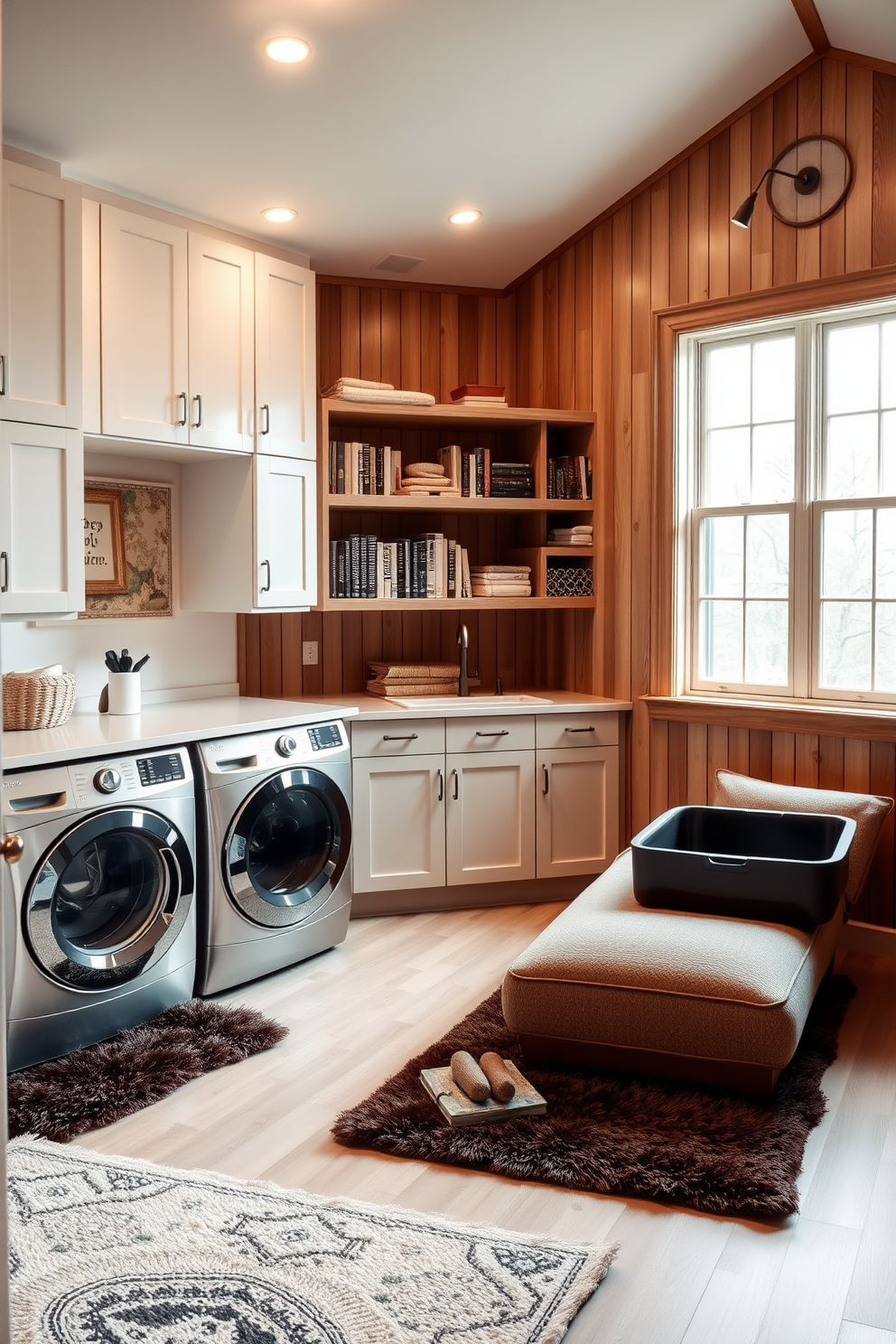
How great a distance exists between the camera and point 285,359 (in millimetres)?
3980

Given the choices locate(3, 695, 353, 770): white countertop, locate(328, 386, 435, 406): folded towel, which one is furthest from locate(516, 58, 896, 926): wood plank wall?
locate(3, 695, 353, 770): white countertop

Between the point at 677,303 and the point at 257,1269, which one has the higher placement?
the point at 677,303

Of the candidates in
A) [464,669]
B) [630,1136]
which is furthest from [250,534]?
[630,1136]

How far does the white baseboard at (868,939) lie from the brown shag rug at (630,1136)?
0.96 meters

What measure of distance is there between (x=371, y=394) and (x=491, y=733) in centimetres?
141

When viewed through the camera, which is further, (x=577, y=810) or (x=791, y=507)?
(x=577, y=810)

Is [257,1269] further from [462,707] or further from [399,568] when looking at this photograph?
[399,568]

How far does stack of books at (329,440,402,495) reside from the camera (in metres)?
4.21

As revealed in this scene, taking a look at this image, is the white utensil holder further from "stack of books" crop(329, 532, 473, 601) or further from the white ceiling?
the white ceiling

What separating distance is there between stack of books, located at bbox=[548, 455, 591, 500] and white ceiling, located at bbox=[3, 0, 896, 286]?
3.15 feet

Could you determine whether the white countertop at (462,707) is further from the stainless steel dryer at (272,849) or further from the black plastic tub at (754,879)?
the black plastic tub at (754,879)

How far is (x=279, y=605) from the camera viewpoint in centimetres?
399

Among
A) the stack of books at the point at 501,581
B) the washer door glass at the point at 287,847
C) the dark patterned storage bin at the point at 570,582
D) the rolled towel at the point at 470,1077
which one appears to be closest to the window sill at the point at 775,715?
the dark patterned storage bin at the point at 570,582

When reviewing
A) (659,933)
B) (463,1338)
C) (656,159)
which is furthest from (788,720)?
(463,1338)
